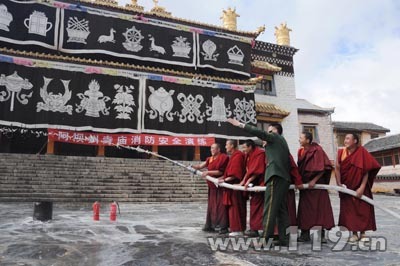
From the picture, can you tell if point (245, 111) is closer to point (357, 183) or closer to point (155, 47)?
point (155, 47)

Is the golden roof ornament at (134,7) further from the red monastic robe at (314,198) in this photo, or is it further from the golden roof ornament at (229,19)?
the red monastic robe at (314,198)

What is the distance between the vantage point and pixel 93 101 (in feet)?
44.8

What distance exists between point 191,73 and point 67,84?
18.2 ft

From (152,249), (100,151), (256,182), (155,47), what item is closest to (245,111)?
(155,47)

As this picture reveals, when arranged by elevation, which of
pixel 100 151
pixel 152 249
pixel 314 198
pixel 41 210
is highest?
pixel 100 151

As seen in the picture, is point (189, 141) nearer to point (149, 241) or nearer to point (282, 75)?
point (282, 75)

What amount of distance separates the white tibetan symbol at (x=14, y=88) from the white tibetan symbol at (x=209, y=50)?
308 inches

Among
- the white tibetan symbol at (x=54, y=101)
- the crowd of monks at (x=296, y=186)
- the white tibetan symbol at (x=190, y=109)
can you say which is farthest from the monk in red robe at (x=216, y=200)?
the white tibetan symbol at (x=190, y=109)

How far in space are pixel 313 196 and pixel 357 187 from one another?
1.67ft

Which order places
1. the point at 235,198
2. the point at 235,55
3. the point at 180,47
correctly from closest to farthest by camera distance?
the point at 235,198 < the point at 180,47 < the point at 235,55

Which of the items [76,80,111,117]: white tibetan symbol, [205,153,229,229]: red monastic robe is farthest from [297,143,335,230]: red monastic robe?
[76,80,111,117]: white tibetan symbol

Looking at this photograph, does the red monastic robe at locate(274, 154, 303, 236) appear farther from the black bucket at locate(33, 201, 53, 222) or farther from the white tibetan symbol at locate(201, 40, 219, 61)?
the white tibetan symbol at locate(201, 40, 219, 61)

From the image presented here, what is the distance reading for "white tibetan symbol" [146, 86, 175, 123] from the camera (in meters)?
14.5

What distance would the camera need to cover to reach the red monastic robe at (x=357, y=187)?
391 cm
